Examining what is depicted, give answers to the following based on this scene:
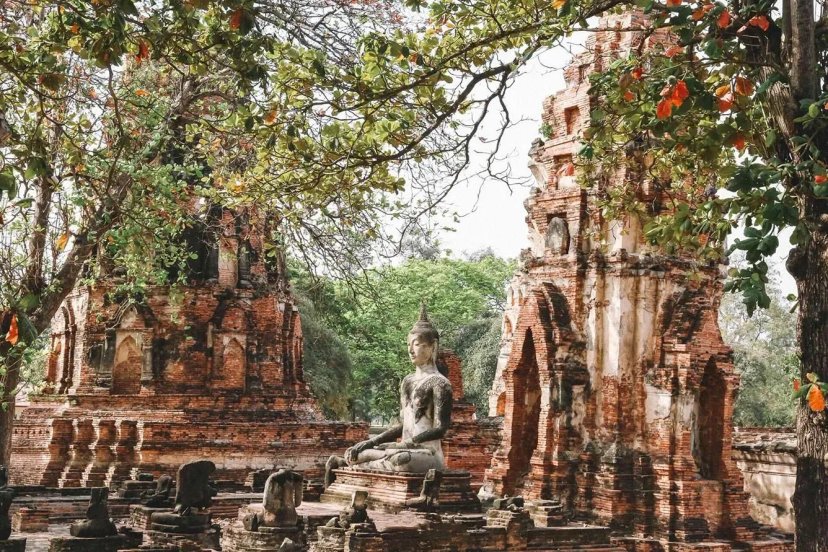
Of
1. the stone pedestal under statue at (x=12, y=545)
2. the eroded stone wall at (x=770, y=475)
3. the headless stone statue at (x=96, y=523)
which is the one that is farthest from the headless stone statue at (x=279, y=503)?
the eroded stone wall at (x=770, y=475)

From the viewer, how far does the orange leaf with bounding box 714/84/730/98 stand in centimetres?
701

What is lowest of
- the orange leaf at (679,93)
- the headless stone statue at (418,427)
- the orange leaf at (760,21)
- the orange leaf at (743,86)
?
the headless stone statue at (418,427)

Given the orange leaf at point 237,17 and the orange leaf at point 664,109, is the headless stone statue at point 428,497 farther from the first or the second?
the orange leaf at point 237,17

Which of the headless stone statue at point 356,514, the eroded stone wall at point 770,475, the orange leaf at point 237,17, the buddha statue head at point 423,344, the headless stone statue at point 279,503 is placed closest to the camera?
the orange leaf at point 237,17

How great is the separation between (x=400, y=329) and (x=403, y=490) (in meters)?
27.2

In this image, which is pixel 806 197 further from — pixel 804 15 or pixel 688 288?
pixel 688 288

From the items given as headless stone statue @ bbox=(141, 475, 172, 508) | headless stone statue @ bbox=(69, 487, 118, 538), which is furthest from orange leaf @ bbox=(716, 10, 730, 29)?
headless stone statue @ bbox=(141, 475, 172, 508)

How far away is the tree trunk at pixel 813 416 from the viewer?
6105 mm

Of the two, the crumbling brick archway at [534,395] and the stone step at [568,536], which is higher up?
the crumbling brick archway at [534,395]

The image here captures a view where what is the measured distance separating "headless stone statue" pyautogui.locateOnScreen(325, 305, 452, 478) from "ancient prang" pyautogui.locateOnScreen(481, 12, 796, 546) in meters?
1.57

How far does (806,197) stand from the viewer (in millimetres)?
6164

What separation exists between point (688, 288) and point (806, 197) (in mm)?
8257

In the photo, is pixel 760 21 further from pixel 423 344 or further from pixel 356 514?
pixel 423 344

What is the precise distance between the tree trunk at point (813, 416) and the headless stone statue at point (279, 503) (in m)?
5.87
